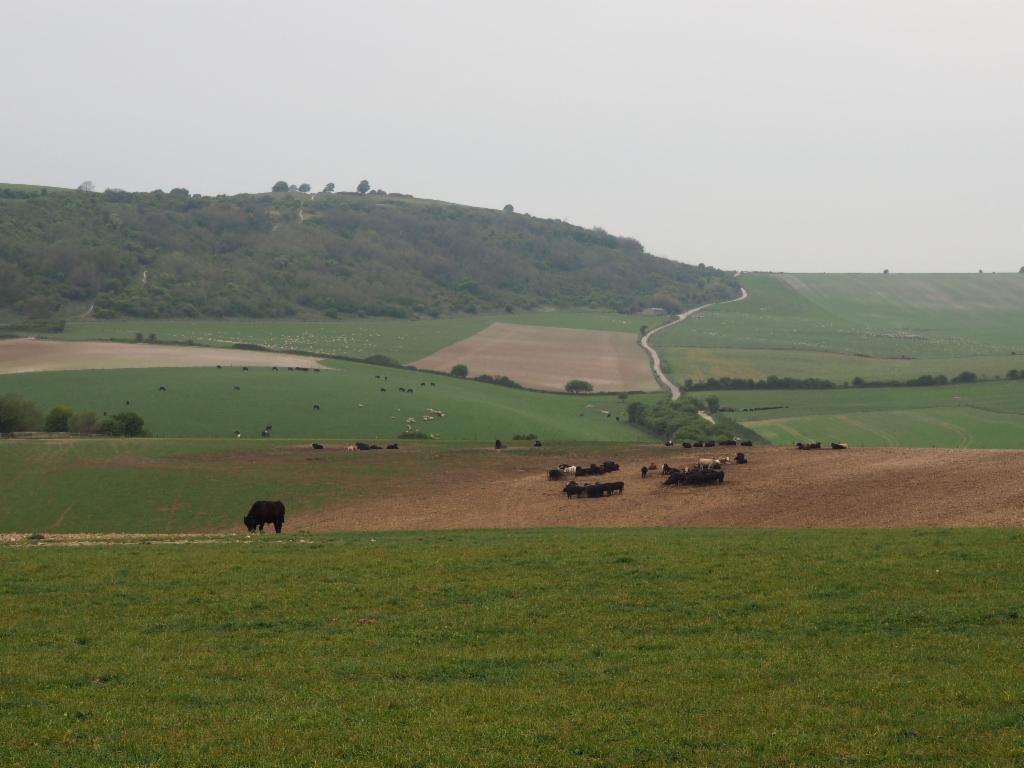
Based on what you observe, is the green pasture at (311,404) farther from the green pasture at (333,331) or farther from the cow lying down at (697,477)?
the cow lying down at (697,477)

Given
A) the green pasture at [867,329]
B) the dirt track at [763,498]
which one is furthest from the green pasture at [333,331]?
the dirt track at [763,498]

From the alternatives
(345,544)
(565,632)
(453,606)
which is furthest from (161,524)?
(565,632)

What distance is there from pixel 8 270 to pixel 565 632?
13520 centimetres

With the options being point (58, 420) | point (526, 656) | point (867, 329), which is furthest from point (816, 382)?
point (526, 656)

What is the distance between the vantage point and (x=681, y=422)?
76.8 meters

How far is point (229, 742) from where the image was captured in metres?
12.0

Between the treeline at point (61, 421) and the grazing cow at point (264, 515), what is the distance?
3383 centimetres

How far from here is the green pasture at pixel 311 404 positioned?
73312 millimetres

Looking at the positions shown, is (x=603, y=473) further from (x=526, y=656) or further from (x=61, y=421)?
(x=61, y=421)

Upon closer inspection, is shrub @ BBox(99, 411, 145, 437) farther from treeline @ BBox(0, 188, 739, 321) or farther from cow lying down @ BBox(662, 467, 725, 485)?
treeline @ BBox(0, 188, 739, 321)

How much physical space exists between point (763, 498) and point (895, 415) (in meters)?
50.7

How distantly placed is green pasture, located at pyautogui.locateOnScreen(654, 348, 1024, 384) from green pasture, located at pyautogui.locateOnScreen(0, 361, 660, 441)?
23.4 metres

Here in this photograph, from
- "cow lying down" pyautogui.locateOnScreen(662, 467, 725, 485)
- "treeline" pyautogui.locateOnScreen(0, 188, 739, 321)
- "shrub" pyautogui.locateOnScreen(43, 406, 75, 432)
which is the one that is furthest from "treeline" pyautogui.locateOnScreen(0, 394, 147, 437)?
"treeline" pyautogui.locateOnScreen(0, 188, 739, 321)

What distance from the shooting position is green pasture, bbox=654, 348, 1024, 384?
110m
